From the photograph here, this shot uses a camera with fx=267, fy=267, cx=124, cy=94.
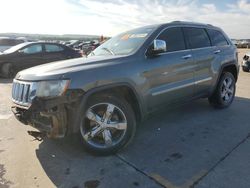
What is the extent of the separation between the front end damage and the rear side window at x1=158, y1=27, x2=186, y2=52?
192cm

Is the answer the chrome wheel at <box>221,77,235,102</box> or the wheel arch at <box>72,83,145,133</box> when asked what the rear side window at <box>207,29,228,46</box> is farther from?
the wheel arch at <box>72,83,145,133</box>

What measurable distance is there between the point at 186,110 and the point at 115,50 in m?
2.29

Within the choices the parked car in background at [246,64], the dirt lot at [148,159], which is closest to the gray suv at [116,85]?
the dirt lot at [148,159]


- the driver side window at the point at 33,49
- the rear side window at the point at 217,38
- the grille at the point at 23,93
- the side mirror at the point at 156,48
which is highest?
the rear side window at the point at 217,38

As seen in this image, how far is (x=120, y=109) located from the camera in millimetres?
3652

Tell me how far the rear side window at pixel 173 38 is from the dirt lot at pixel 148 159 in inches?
54.9

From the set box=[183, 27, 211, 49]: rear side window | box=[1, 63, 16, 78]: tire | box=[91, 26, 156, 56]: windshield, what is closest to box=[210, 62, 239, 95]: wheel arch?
box=[183, 27, 211, 49]: rear side window

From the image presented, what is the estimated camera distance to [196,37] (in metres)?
5.20

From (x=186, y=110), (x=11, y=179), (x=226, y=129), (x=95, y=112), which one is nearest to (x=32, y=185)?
(x=11, y=179)

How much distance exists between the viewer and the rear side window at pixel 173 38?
4.48 meters

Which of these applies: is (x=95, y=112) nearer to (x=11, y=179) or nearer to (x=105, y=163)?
(x=105, y=163)

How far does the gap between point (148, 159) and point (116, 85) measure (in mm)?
1076

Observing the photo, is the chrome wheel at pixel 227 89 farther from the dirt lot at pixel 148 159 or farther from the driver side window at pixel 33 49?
the driver side window at pixel 33 49

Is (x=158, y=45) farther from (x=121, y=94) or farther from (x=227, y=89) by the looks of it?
(x=227, y=89)
